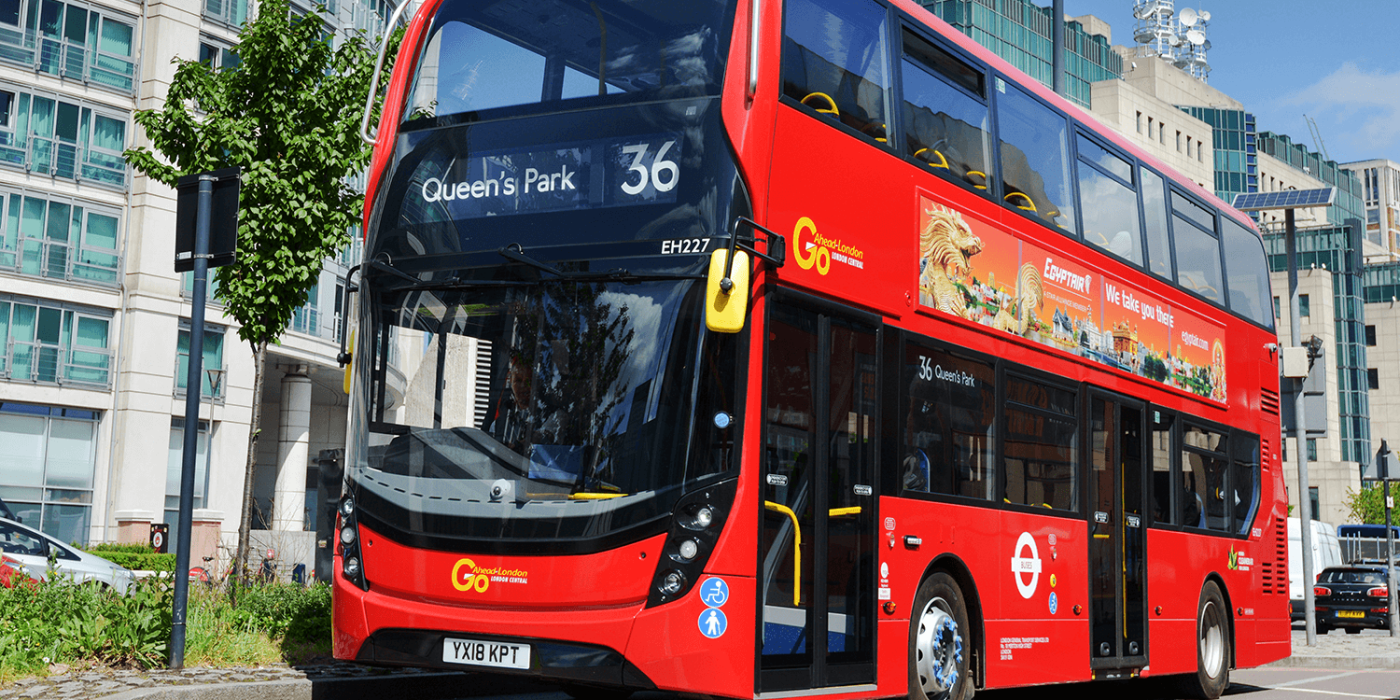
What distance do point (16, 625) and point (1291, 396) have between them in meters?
19.3

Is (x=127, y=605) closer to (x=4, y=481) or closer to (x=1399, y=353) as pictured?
(x=4, y=481)

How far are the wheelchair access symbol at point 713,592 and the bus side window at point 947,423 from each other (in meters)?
2.20

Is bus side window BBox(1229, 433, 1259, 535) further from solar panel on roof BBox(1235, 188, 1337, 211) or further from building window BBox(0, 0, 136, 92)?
building window BBox(0, 0, 136, 92)

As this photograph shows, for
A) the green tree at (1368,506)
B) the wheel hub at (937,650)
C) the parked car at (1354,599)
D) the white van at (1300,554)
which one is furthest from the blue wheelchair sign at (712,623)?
the green tree at (1368,506)

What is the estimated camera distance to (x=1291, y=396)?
906 inches

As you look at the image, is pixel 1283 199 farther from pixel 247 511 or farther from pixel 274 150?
pixel 247 511

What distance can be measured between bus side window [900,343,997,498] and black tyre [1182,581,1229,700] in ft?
15.6

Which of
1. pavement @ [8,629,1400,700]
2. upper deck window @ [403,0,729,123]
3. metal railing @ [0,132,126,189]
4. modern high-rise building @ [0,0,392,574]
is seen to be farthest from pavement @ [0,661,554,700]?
metal railing @ [0,132,126,189]

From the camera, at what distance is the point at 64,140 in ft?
114

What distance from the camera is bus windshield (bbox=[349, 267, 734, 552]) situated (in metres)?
7.91

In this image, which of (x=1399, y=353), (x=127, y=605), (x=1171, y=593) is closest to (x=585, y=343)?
(x=127, y=605)

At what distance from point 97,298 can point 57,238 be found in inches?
65.6

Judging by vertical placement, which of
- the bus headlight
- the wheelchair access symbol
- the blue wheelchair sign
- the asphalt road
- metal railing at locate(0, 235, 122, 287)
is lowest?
the asphalt road

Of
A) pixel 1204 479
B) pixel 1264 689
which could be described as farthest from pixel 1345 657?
pixel 1204 479
